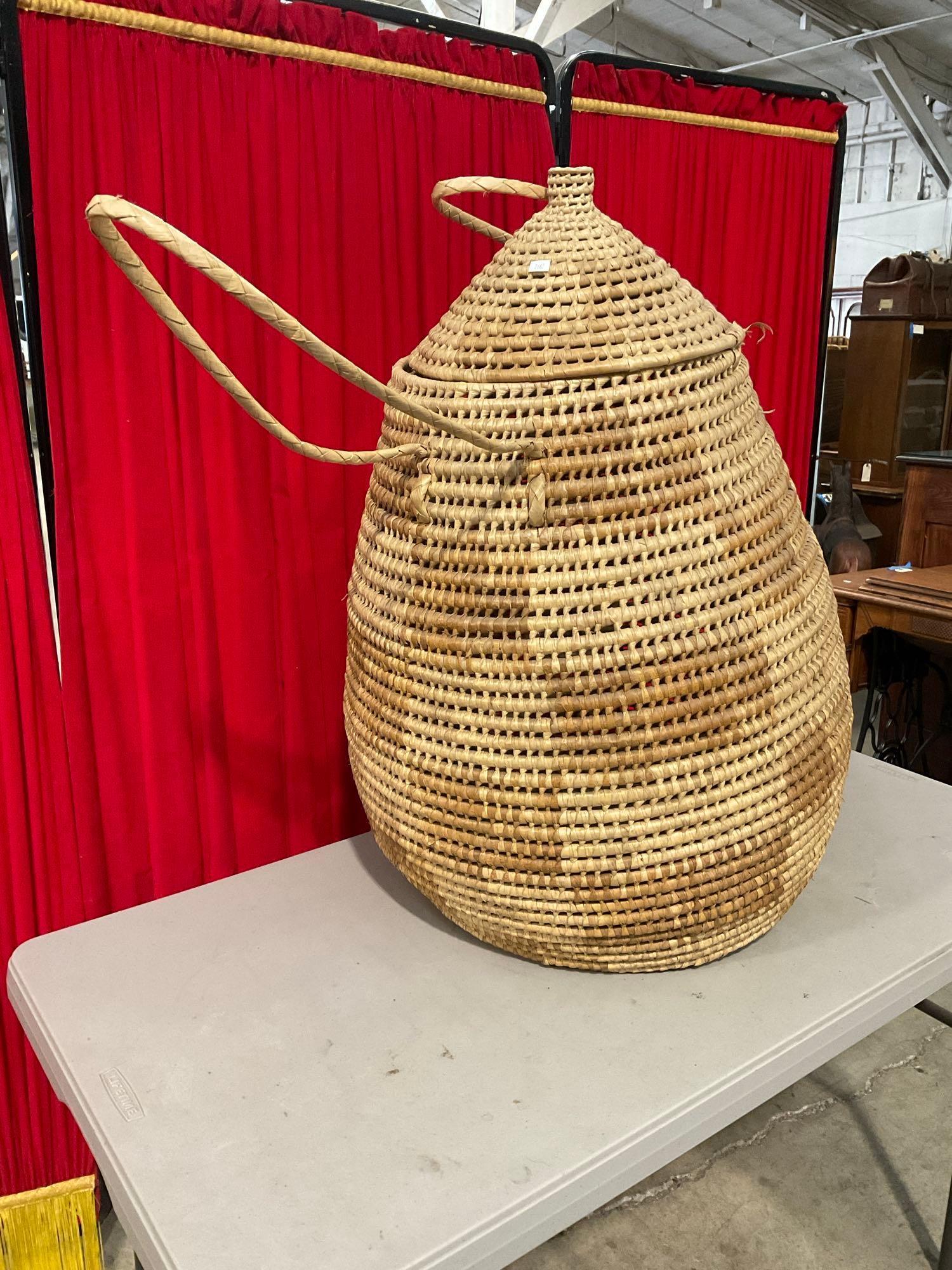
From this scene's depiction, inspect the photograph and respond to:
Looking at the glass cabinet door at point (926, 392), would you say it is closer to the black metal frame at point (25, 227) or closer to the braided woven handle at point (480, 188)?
the braided woven handle at point (480, 188)

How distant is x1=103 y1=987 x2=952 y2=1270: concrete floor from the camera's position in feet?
4.57

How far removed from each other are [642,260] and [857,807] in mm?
686

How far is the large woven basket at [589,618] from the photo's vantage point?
0.76m

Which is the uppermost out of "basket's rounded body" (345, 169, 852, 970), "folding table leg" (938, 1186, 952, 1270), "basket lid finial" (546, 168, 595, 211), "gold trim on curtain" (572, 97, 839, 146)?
"gold trim on curtain" (572, 97, 839, 146)

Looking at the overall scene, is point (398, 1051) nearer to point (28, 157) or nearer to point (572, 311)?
point (572, 311)

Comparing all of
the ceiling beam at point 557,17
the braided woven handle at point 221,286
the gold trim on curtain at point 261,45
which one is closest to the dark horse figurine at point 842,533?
the ceiling beam at point 557,17

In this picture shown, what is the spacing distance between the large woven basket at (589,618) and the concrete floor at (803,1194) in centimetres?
Result: 80

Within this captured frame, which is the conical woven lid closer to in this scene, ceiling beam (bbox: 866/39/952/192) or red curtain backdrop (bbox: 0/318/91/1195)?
red curtain backdrop (bbox: 0/318/91/1195)

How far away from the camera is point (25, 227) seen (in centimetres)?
94

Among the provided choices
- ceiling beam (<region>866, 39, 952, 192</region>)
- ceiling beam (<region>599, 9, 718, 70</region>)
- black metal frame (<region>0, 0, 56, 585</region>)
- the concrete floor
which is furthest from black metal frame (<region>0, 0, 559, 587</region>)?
ceiling beam (<region>866, 39, 952, 192</region>)

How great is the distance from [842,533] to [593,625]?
3.26 meters

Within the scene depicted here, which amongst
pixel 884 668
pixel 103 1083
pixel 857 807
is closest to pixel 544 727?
pixel 103 1083

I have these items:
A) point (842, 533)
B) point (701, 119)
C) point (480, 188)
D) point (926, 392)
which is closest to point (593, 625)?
point (480, 188)

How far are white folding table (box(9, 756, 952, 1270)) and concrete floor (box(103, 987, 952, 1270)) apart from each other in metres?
0.69
